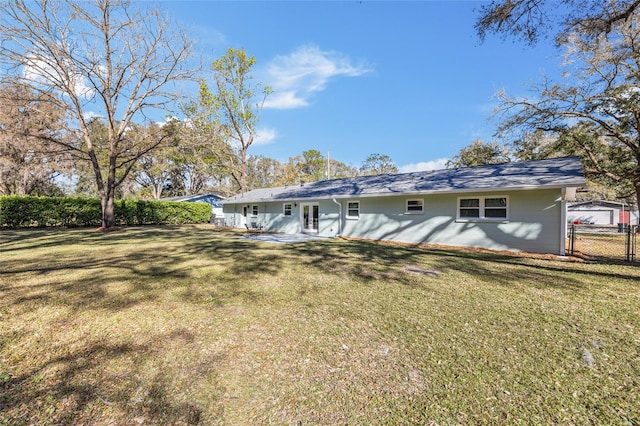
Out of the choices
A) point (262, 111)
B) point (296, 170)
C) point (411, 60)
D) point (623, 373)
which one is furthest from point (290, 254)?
point (296, 170)

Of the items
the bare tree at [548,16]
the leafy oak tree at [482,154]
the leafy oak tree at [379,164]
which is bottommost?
the bare tree at [548,16]

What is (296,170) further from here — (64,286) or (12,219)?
(64,286)

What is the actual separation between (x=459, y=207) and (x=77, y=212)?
23.3 metres

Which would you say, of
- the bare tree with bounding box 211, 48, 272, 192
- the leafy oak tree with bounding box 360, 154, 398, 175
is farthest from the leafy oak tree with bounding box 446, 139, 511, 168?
the leafy oak tree with bounding box 360, 154, 398, 175

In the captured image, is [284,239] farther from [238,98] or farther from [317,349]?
[238,98]

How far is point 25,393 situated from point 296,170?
4245 centimetres

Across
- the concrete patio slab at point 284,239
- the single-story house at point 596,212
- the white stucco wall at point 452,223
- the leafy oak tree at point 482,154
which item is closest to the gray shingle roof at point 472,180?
the white stucco wall at point 452,223

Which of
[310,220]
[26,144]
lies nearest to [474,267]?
[310,220]

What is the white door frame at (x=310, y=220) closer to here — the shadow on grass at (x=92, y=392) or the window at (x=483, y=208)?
the window at (x=483, y=208)

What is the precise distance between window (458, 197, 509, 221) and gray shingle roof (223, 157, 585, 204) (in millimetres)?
614

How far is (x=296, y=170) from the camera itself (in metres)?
44.0

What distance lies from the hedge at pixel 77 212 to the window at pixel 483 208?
2316 cm

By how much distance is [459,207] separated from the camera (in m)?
10.9

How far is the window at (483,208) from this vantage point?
10.1m
